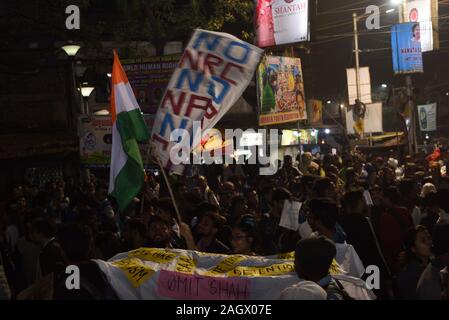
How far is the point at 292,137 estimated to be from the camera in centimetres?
3033

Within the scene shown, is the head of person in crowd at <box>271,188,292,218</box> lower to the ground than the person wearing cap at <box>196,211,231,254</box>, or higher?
higher

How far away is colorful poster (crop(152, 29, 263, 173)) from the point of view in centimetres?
688

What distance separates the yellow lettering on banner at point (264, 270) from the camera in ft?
16.6

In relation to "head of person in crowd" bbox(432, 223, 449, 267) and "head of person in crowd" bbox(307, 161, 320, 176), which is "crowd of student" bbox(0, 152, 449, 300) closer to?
"head of person in crowd" bbox(432, 223, 449, 267)

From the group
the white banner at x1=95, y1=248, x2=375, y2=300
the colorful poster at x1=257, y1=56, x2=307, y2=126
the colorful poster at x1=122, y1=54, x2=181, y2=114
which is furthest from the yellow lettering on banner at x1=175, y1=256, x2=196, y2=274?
the colorful poster at x1=257, y1=56, x2=307, y2=126

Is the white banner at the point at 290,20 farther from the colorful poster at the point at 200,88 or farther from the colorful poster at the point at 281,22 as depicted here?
the colorful poster at the point at 200,88

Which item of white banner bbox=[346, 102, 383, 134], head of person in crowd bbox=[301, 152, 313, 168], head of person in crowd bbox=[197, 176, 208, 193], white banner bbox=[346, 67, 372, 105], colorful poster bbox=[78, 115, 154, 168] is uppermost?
white banner bbox=[346, 67, 372, 105]

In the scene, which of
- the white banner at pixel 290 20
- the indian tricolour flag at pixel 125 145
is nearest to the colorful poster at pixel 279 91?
the white banner at pixel 290 20

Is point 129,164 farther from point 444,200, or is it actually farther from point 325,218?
point 444,200

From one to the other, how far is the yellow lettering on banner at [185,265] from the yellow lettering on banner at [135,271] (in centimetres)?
24

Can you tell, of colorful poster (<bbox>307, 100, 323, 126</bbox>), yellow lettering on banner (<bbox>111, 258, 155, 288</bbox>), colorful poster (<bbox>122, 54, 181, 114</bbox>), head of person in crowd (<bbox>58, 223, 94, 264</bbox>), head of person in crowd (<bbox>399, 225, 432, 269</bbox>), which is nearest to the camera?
head of person in crowd (<bbox>58, 223, 94, 264</bbox>)

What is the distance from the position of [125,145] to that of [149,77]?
10532 millimetres

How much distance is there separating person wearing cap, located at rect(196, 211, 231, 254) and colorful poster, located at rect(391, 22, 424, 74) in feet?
75.2

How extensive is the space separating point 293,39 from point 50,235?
1436 cm
